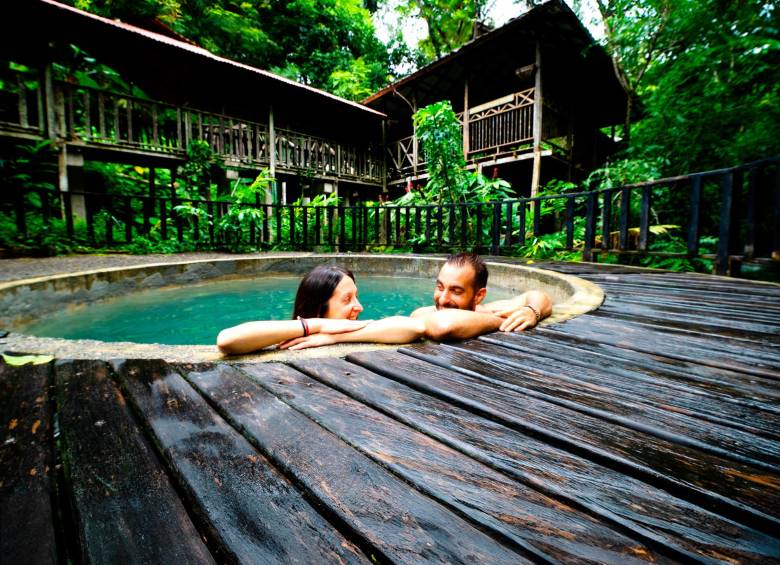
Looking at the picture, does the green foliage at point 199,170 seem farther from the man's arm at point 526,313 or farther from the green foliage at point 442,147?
the man's arm at point 526,313

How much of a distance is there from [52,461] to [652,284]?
3.80 m

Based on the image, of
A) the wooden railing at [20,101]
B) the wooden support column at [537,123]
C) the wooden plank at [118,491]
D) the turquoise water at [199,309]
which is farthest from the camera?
the wooden support column at [537,123]

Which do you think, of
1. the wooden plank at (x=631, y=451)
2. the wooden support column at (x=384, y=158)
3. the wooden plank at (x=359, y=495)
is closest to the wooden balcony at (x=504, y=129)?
the wooden support column at (x=384, y=158)

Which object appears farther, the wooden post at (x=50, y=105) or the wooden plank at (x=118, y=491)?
the wooden post at (x=50, y=105)

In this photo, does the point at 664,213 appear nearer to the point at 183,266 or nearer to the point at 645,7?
the point at 645,7

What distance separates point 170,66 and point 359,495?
1335 cm

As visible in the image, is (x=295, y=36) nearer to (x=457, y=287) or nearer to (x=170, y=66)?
(x=170, y=66)

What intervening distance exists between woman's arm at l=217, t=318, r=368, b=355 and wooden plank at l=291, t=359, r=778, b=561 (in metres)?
0.43

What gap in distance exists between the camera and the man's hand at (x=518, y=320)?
181cm

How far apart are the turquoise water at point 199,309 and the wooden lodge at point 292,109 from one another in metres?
5.42

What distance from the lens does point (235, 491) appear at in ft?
2.21

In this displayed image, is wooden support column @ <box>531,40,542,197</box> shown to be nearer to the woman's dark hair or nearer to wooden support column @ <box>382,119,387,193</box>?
wooden support column @ <box>382,119,387,193</box>

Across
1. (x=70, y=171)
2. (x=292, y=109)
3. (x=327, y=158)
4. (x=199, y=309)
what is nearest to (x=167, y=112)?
(x=70, y=171)

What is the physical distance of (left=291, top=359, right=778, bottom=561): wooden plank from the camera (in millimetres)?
562
